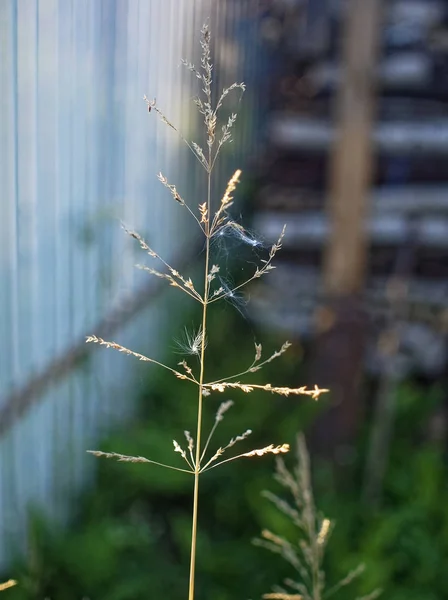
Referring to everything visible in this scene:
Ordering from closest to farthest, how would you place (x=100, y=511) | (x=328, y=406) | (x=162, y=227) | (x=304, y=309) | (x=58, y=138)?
(x=58, y=138) → (x=100, y=511) → (x=328, y=406) → (x=162, y=227) → (x=304, y=309)

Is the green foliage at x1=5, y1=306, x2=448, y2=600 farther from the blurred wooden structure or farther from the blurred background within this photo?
the blurred wooden structure

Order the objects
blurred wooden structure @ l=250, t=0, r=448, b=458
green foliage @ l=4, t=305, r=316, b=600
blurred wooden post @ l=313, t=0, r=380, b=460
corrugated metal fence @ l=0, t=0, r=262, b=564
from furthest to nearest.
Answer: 1. blurred wooden structure @ l=250, t=0, r=448, b=458
2. blurred wooden post @ l=313, t=0, r=380, b=460
3. green foliage @ l=4, t=305, r=316, b=600
4. corrugated metal fence @ l=0, t=0, r=262, b=564

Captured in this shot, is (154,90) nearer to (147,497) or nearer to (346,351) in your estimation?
(346,351)

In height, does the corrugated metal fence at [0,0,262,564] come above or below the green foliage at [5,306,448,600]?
above

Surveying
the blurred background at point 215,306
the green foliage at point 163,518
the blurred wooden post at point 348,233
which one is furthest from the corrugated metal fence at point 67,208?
the blurred wooden post at point 348,233

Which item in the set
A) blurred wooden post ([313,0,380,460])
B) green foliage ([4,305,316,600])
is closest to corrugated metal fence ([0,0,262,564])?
green foliage ([4,305,316,600])

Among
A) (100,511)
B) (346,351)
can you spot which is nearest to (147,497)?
(100,511)

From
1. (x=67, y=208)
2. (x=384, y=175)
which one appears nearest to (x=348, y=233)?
(x=67, y=208)

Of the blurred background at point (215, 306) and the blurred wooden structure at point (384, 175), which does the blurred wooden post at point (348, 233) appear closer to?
the blurred background at point (215, 306)
